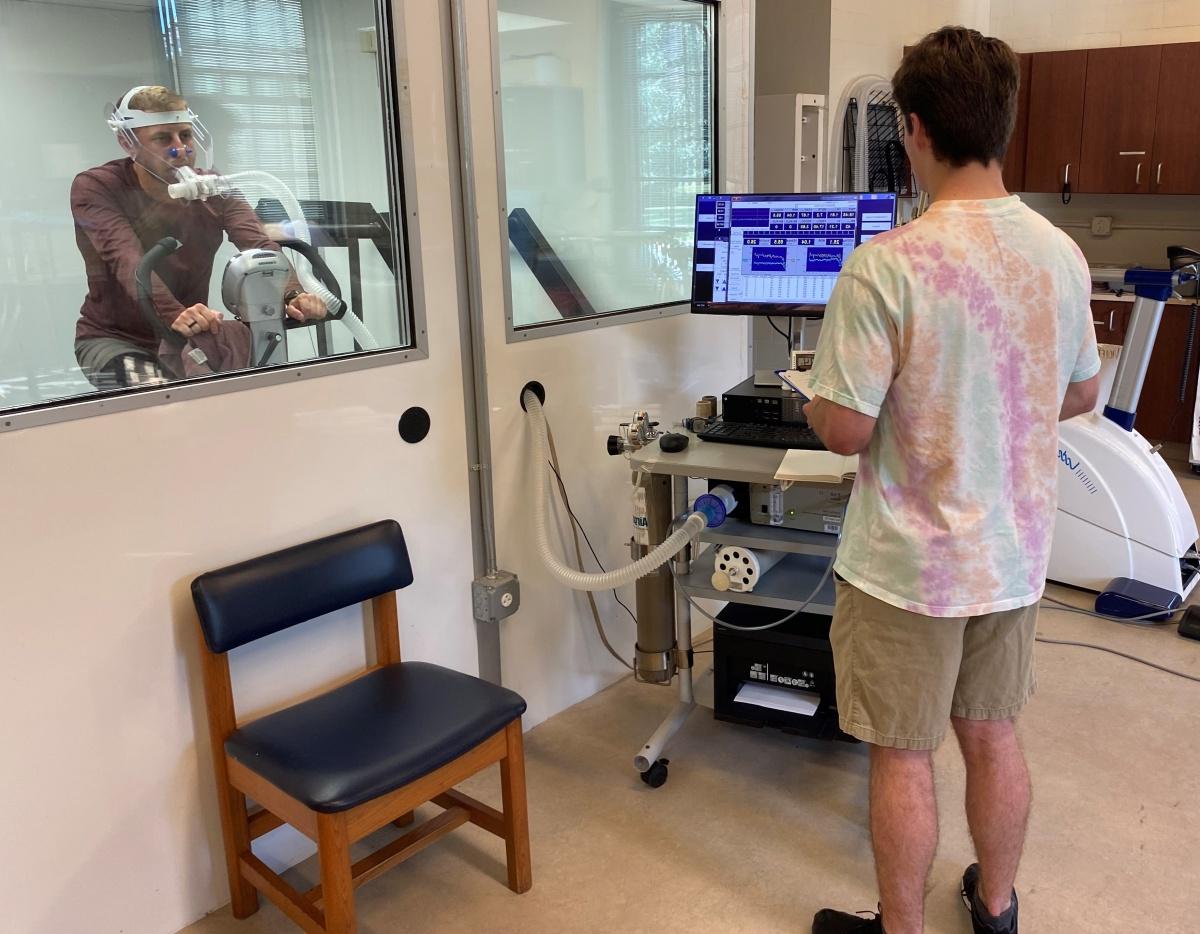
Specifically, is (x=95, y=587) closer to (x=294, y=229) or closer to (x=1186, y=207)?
(x=294, y=229)

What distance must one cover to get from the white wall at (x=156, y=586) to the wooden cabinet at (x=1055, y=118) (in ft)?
12.9

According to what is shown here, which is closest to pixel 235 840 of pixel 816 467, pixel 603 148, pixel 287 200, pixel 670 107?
pixel 287 200

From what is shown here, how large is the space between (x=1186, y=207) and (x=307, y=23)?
15.5 feet

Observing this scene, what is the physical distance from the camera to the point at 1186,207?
5262mm

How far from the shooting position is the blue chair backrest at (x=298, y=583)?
192 cm

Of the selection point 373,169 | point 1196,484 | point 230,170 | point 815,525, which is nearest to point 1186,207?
point 1196,484

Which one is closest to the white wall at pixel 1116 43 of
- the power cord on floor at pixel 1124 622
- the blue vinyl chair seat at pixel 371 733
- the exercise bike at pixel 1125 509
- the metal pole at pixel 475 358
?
the exercise bike at pixel 1125 509

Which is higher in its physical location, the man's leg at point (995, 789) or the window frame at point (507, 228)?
the window frame at point (507, 228)

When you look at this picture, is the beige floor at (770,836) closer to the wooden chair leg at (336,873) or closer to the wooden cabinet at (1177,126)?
the wooden chair leg at (336,873)

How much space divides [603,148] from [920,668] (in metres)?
1.78

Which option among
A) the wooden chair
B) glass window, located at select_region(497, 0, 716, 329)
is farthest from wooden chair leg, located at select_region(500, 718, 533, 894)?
glass window, located at select_region(497, 0, 716, 329)

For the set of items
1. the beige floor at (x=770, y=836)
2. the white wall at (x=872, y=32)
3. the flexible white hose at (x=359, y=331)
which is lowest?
the beige floor at (x=770, y=836)

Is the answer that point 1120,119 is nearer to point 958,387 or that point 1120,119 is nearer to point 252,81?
point 958,387

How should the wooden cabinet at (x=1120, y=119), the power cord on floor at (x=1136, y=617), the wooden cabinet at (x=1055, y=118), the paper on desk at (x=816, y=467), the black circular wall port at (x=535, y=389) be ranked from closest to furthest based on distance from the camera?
1. the paper on desk at (x=816, y=467)
2. the black circular wall port at (x=535, y=389)
3. the power cord on floor at (x=1136, y=617)
4. the wooden cabinet at (x=1120, y=119)
5. the wooden cabinet at (x=1055, y=118)
